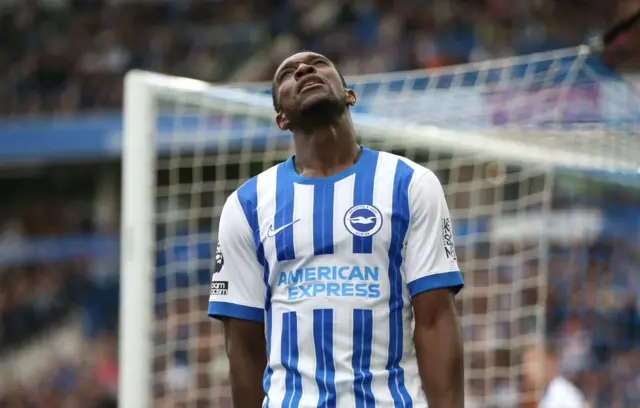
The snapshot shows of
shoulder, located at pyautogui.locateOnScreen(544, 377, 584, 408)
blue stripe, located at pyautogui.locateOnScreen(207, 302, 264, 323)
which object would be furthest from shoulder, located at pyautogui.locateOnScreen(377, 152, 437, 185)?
shoulder, located at pyautogui.locateOnScreen(544, 377, 584, 408)

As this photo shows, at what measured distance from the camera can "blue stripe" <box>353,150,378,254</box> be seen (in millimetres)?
2537

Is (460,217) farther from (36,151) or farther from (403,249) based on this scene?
(36,151)

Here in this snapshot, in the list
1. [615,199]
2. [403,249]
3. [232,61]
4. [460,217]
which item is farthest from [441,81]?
[232,61]

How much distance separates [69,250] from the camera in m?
13.4

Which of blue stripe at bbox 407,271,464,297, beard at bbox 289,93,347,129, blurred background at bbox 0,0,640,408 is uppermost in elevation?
blurred background at bbox 0,0,640,408

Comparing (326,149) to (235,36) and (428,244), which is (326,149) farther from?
(235,36)

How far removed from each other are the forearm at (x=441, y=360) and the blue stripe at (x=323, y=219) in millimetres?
287

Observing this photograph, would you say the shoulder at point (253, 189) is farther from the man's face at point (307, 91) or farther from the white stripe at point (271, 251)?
the man's face at point (307, 91)

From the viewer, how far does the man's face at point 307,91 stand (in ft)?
8.72

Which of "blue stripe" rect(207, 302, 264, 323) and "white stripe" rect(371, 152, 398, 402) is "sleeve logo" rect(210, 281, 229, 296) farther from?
"white stripe" rect(371, 152, 398, 402)

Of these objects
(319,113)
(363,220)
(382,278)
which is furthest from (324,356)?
(319,113)

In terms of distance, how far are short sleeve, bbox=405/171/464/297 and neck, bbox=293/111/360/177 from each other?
207mm

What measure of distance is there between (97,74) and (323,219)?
38.6 ft

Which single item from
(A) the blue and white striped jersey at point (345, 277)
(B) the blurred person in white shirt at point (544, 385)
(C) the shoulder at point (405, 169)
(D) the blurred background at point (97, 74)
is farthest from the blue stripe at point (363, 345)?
(D) the blurred background at point (97, 74)
